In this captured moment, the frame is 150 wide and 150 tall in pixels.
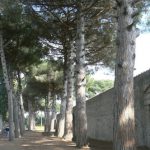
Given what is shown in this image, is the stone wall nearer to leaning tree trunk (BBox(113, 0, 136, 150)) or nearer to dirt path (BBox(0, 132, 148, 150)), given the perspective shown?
dirt path (BBox(0, 132, 148, 150))

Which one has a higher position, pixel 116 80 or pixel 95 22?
pixel 95 22

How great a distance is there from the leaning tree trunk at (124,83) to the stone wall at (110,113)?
4539 millimetres

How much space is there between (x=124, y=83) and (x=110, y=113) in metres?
11.3

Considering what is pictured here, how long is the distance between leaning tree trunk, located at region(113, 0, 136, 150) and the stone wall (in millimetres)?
4539

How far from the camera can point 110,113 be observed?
69.4 feet

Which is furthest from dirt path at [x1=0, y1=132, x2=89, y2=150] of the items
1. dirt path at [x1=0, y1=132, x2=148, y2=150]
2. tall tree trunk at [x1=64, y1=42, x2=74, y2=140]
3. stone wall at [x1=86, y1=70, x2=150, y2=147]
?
stone wall at [x1=86, y1=70, x2=150, y2=147]

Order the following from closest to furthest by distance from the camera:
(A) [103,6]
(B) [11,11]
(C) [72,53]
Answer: (A) [103,6] < (B) [11,11] < (C) [72,53]

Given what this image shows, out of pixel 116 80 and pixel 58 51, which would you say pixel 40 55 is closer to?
pixel 58 51

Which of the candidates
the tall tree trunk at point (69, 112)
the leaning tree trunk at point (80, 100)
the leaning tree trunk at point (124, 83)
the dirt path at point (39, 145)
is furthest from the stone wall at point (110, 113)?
the leaning tree trunk at point (124, 83)

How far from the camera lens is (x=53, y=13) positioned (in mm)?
22562

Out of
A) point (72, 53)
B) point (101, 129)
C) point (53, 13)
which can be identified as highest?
point (53, 13)

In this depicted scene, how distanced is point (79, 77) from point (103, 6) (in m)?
4.12

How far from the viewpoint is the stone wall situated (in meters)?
15.0

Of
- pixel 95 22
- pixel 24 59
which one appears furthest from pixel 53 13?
pixel 24 59
